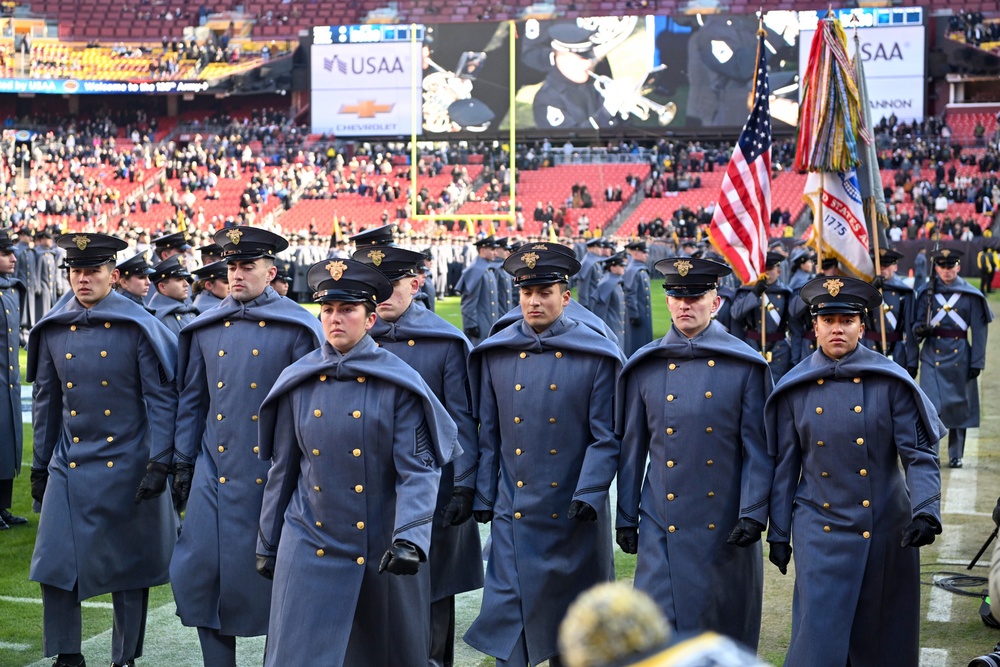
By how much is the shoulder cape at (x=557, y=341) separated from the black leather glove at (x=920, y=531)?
1.38m

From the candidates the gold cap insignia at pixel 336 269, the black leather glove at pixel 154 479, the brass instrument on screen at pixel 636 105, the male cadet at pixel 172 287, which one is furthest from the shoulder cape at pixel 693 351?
the brass instrument on screen at pixel 636 105

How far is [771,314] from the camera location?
1325 centimetres

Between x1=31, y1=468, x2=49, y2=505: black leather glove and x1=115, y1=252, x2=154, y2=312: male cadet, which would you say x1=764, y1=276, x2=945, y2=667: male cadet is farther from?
x1=115, y1=252, x2=154, y2=312: male cadet

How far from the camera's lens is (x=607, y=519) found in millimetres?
5801

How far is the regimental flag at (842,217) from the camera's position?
1032 centimetres

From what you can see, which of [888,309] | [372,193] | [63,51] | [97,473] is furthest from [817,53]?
[63,51]

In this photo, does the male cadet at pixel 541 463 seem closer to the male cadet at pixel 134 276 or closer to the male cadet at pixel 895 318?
the male cadet at pixel 134 276

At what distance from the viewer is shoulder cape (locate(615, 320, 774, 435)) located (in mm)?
5523

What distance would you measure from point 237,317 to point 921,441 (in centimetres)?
291

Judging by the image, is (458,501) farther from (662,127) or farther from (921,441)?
(662,127)

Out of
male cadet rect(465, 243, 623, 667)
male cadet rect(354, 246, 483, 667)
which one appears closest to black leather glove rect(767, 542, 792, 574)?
male cadet rect(465, 243, 623, 667)

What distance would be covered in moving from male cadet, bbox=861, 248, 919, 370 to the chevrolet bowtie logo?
4030 centimetres

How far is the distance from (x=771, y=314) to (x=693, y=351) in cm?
792

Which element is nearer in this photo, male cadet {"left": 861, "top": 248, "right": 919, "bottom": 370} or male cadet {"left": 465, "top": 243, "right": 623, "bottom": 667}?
male cadet {"left": 465, "top": 243, "right": 623, "bottom": 667}
